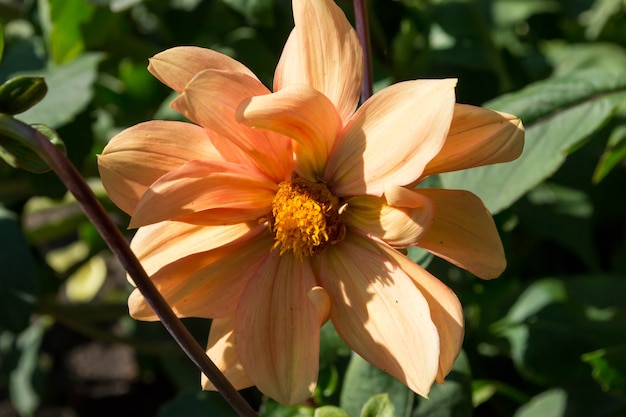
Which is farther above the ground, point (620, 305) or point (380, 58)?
point (380, 58)

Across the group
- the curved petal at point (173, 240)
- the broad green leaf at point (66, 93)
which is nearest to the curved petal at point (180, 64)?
the curved petal at point (173, 240)

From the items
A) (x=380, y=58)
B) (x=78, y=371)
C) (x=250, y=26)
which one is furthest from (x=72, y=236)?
(x=380, y=58)

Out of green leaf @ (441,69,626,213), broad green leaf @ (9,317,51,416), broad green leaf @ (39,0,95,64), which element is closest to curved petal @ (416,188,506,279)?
green leaf @ (441,69,626,213)

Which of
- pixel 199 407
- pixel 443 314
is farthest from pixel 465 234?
pixel 199 407

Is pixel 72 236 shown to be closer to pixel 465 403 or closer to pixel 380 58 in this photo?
pixel 380 58

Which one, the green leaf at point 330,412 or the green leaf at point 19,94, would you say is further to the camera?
the green leaf at point 330,412

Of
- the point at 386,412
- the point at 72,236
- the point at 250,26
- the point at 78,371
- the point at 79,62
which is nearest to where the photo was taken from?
the point at 386,412

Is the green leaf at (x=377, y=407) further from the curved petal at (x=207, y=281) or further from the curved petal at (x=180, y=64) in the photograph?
the curved petal at (x=180, y=64)
